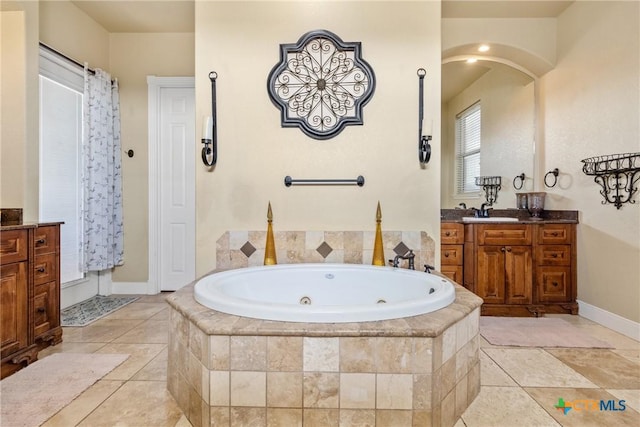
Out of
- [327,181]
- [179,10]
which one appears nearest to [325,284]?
[327,181]

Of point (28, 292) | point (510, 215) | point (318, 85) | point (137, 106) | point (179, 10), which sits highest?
point (179, 10)

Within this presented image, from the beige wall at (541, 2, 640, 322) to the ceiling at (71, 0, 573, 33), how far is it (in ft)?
1.10

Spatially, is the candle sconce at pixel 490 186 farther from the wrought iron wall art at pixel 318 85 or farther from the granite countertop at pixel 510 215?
Answer: the wrought iron wall art at pixel 318 85

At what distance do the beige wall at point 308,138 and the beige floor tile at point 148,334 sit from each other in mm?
576

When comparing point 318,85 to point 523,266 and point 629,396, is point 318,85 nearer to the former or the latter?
point 523,266

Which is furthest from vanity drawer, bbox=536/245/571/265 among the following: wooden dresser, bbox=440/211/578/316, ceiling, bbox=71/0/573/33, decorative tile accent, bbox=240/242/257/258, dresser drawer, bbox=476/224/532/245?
decorative tile accent, bbox=240/242/257/258

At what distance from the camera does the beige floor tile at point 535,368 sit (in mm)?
1827

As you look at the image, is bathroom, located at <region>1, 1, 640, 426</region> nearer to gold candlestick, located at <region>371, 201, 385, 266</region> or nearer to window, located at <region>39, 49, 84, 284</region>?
gold candlestick, located at <region>371, 201, 385, 266</region>

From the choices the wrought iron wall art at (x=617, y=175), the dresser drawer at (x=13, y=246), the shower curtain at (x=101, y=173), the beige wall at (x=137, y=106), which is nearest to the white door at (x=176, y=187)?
the beige wall at (x=137, y=106)

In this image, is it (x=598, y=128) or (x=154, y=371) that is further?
(x=598, y=128)

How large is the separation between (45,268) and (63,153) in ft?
4.28

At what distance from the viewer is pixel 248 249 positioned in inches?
92.7

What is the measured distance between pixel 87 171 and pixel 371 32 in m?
2.82

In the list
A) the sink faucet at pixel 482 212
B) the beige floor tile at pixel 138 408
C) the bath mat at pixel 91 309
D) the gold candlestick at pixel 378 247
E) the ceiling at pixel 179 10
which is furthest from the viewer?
the sink faucet at pixel 482 212
